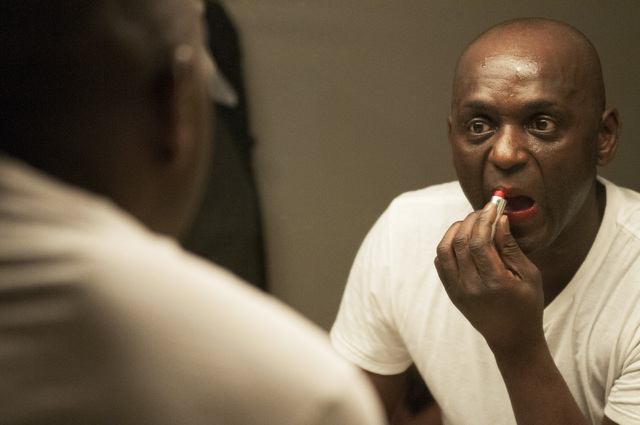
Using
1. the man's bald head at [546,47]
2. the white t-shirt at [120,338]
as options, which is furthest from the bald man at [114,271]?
the man's bald head at [546,47]

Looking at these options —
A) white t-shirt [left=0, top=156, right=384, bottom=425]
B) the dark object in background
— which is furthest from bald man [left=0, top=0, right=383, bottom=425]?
the dark object in background

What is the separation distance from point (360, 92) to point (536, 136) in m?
0.46

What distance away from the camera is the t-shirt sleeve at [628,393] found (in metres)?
0.85

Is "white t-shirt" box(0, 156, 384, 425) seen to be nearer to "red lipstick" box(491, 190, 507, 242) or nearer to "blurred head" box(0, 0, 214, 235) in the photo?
"blurred head" box(0, 0, 214, 235)

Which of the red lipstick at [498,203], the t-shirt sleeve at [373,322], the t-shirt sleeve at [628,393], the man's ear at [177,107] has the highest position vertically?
the man's ear at [177,107]

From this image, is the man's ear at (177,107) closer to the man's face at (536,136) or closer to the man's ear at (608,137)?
the man's face at (536,136)

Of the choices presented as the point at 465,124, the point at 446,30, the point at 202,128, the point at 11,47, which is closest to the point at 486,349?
the point at 465,124

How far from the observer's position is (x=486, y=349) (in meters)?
1.04

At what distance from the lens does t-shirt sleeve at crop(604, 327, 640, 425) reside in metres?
0.85

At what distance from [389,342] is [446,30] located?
591 mm

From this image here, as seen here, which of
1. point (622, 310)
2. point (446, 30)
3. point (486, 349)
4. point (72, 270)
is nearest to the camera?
Result: point (72, 270)

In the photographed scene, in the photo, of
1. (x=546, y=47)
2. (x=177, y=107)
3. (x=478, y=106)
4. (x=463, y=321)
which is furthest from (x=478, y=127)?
(x=177, y=107)

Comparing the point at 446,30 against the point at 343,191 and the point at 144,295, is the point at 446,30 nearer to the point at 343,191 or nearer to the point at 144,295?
the point at 343,191

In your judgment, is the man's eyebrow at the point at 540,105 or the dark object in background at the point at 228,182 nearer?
the man's eyebrow at the point at 540,105
